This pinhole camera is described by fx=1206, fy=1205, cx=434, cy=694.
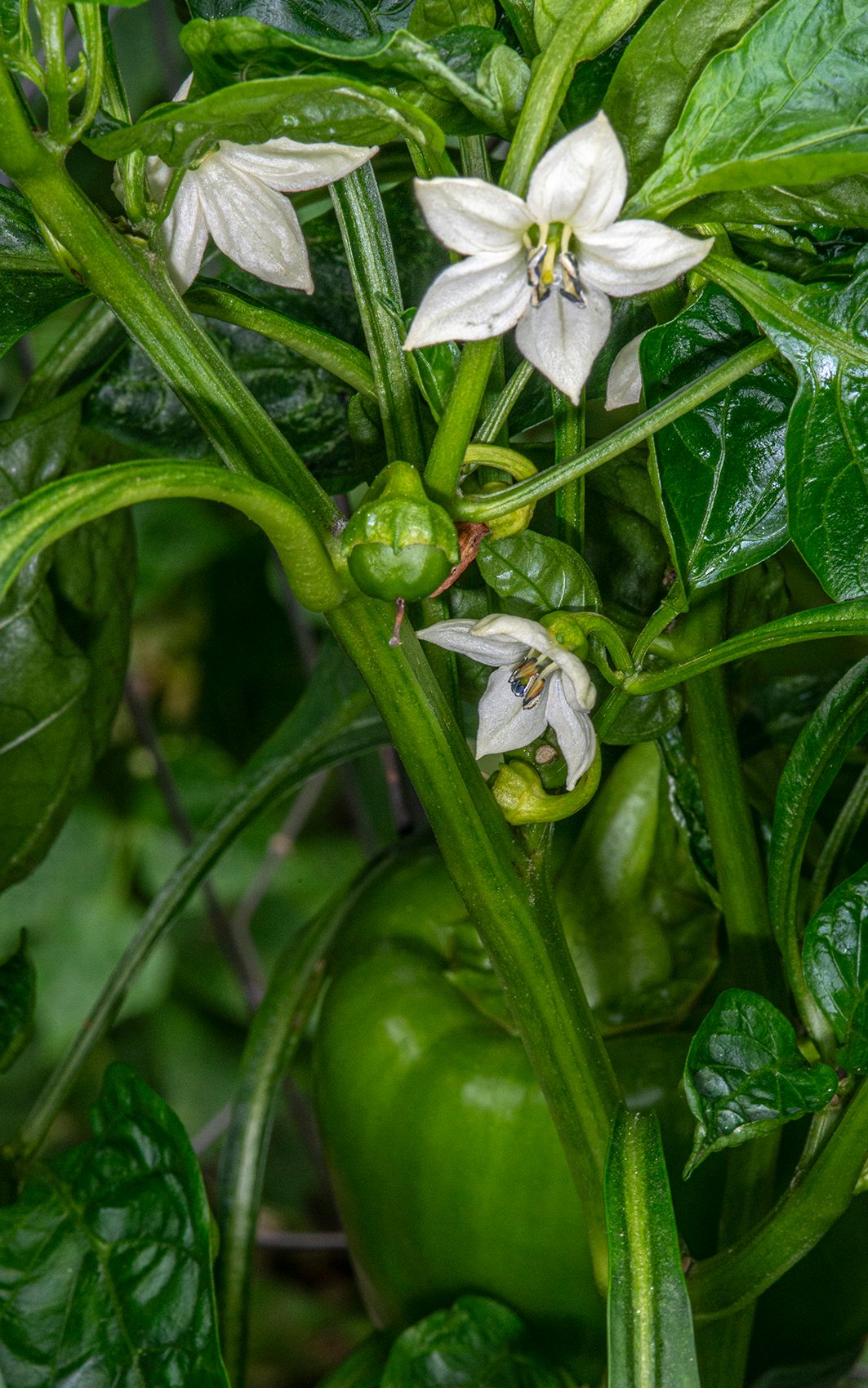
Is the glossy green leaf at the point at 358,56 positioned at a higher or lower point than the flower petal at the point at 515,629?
higher

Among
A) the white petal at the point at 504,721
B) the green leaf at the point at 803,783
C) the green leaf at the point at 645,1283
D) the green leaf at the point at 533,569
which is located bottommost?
the green leaf at the point at 645,1283

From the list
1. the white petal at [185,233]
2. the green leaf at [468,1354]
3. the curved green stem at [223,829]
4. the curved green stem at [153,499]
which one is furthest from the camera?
the curved green stem at [223,829]

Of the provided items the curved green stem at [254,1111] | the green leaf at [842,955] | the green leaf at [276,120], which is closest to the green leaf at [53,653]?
the curved green stem at [254,1111]

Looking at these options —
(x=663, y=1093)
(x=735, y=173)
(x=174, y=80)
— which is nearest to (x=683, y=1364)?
(x=663, y=1093)

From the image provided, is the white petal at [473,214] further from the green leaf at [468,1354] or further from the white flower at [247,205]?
the green leaf at [468,1354]

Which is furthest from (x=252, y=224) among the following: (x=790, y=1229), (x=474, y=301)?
(x=790, y=1229)

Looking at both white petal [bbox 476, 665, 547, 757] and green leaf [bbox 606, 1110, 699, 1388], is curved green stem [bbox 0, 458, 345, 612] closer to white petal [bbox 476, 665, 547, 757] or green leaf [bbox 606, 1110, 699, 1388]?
white petal [bbox 476, 665, 547, 757]

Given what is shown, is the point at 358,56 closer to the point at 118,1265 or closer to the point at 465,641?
the point at 465,641

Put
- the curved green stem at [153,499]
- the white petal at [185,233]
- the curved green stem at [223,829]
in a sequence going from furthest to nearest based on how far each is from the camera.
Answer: the curved green stem at [223,829]
the white petal at [185,233]
the curved green stem at [153,499]
